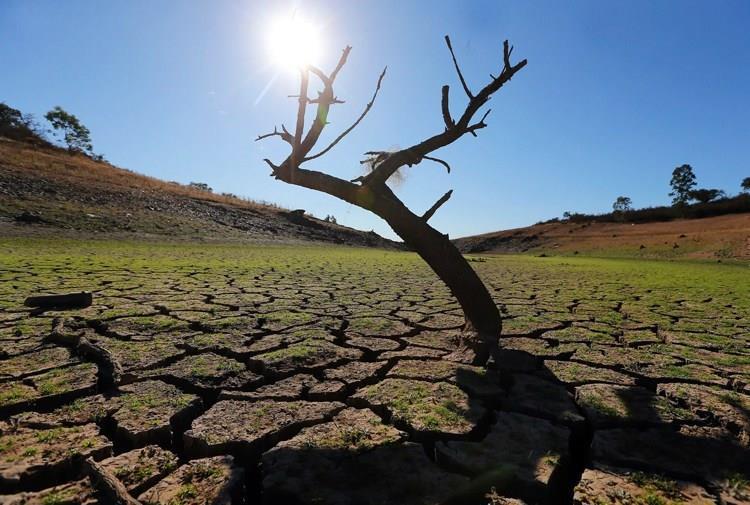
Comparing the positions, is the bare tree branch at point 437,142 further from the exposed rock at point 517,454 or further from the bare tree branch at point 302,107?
the exposed rock at point 517,454

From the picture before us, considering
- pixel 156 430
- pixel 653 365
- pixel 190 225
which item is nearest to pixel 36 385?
pixel 156 430

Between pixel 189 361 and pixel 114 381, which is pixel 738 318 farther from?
pixel 114 381

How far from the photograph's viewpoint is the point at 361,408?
5.95 feet

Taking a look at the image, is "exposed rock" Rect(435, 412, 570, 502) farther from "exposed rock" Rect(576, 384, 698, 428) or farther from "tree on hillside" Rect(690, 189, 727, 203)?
"tree on hillside" Rect(690, 189, 727, 203)

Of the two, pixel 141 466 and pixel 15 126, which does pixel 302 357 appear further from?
pixel 15 126

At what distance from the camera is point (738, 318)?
3.90 meters

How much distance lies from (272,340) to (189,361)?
608 millimetres

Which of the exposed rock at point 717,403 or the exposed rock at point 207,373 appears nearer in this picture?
the exposed rock at point 717,403

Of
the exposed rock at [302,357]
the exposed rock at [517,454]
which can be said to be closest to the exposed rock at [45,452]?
the exposed rock at [302,357]

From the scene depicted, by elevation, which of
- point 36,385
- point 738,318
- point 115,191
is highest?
point 115,191

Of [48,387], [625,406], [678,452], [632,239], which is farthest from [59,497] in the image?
[632,239]

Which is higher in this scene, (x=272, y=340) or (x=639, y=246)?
(x=639, y=246)

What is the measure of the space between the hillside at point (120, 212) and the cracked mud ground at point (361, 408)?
33.8ft

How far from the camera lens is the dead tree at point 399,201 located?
7.75ft
